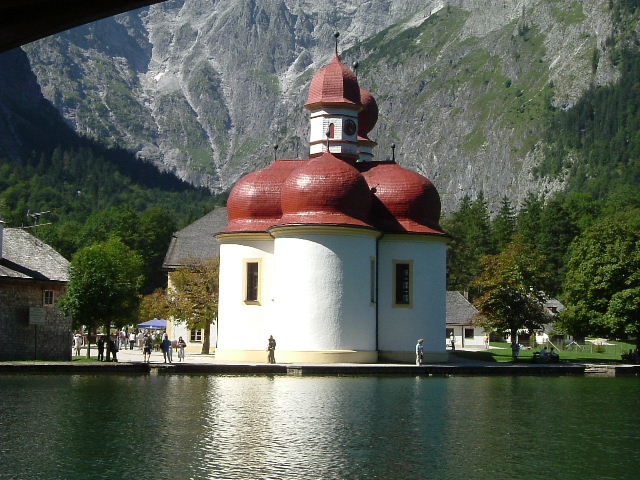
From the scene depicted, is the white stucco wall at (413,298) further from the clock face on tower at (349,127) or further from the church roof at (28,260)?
the church roof at (28,260)

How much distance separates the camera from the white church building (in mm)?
46781

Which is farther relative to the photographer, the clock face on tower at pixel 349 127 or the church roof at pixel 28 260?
the clock face on tower at pixel 349 127

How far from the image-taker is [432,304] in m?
50.5

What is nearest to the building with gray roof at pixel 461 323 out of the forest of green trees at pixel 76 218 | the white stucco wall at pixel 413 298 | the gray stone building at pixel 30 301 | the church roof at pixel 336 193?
the forest of green trees at pixel 76 218

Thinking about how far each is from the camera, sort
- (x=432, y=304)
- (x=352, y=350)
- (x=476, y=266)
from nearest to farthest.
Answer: (x=352, y=350) < (x=432, y=304) < (x=476, y=266)

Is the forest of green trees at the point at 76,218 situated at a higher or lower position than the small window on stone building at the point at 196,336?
higher

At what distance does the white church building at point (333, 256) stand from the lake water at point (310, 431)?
9.55 m

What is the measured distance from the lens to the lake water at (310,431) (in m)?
17.7

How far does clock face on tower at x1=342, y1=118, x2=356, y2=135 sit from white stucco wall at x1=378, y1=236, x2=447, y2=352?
7005 mm

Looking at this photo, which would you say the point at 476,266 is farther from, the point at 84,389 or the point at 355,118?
the point at 84,389

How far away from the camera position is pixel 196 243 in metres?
76.1

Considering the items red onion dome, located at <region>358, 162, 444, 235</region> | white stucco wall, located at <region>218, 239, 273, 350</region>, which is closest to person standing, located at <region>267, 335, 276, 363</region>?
white stucco wall, located at <region>218, 239, 273, 350</region>

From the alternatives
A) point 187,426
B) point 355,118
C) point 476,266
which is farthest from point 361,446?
point 476,266

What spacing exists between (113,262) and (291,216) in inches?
328
